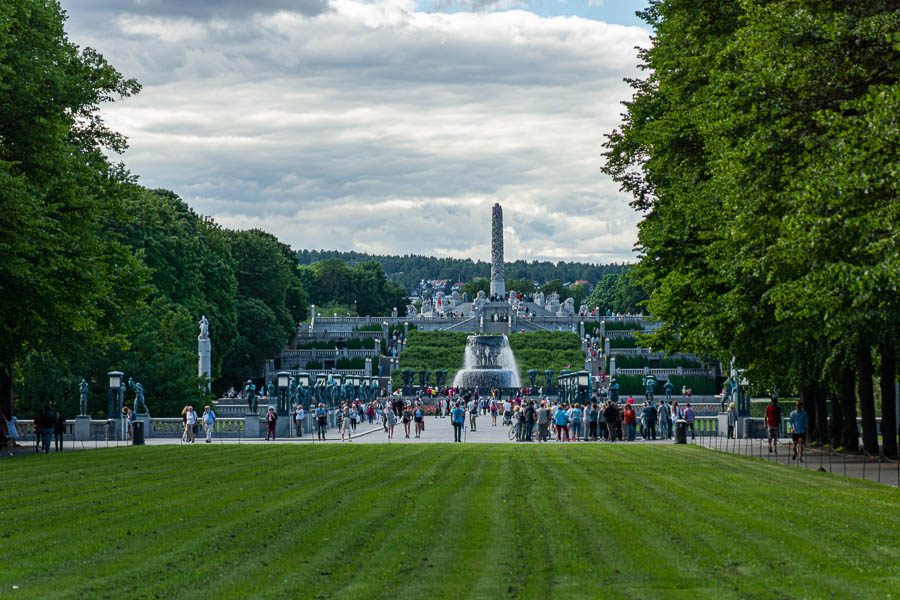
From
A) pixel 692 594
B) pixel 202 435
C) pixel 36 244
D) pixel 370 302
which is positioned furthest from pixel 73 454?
pixel 370 302

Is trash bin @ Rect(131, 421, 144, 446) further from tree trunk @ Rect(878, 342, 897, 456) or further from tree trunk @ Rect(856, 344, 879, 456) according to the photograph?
tree trunk @ Rect(878, 342, 897, 456)

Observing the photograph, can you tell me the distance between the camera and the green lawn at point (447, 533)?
40.2ft

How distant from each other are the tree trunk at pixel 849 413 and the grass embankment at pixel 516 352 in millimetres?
71752

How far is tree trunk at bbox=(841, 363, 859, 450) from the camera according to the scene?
118ft

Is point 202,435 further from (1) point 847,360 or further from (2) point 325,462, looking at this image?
(1) point 847,360

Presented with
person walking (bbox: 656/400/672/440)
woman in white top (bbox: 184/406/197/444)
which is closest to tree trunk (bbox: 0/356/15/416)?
woman in white top (bbox: 184/406/197/444)

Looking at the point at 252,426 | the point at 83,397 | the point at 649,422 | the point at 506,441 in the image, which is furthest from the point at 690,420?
the point at 83,397

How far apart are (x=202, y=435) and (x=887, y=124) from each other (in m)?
37.8

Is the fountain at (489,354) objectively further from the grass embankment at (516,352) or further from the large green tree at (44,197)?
the large green tree at (44,197)

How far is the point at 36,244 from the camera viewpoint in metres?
31.5

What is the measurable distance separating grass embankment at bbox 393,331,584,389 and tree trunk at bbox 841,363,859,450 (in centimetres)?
7175

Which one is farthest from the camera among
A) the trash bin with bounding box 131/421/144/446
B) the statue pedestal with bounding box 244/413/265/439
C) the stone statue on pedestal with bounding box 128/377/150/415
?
the stone statue on pedestal with bounding box 128/377/150/415

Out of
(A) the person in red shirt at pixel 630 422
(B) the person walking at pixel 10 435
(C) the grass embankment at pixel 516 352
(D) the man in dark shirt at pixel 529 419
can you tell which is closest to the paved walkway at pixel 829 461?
(A) the person in red shirt at pixel 630 422

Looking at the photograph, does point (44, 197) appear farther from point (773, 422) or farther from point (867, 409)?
point (867, 409)
